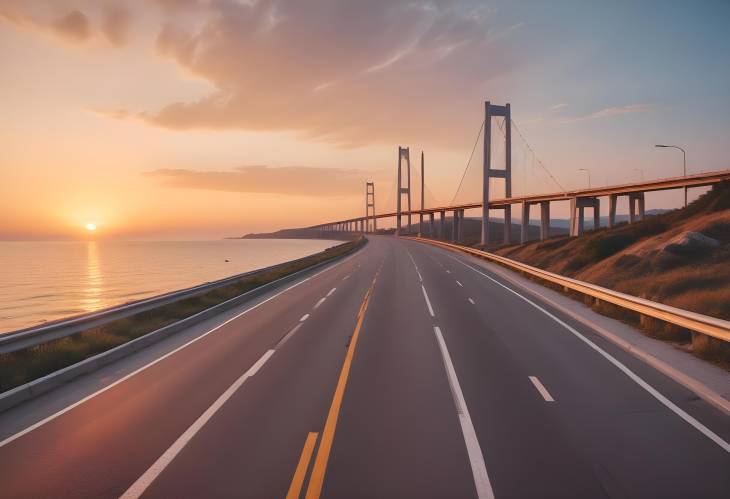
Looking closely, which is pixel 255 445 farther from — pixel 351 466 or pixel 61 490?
pixel 61 490

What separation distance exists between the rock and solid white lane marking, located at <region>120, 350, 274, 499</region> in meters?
25.1

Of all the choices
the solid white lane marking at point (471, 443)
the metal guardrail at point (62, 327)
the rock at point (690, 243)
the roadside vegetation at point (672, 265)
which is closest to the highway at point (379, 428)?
the solid white lane marking at point (471, 443)

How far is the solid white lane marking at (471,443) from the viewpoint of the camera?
5.16m

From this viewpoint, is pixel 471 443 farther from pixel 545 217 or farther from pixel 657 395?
pixel 545 217

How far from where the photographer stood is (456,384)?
341 inches

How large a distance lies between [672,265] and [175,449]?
83.9 ft

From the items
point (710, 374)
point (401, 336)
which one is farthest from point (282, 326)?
point (710, 374)

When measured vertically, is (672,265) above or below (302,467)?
above

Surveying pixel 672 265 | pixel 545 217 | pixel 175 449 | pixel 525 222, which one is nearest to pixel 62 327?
pixel 175 449

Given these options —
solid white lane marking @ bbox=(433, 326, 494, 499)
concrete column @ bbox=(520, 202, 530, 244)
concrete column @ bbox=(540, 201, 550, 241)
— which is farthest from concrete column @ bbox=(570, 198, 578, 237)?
solid white lane marking @ bbox=(433, 326, 494, 499)

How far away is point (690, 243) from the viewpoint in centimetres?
2558

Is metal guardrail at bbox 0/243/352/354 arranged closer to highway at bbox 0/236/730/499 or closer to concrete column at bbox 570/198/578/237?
highway at bbox 0/236/730/499

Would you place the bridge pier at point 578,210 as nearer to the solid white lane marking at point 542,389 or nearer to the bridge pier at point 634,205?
the bridge pier at point 634,205

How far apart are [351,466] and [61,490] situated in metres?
3.17
